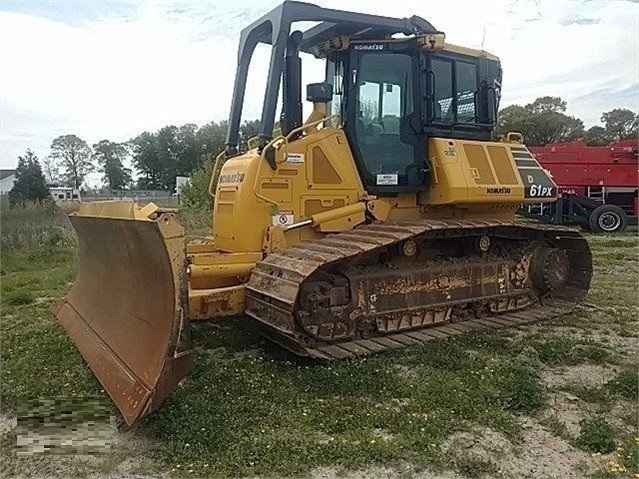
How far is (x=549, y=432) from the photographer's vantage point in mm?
3746

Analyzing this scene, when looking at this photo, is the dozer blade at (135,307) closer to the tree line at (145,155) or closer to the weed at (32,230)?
the weed at (32,230)

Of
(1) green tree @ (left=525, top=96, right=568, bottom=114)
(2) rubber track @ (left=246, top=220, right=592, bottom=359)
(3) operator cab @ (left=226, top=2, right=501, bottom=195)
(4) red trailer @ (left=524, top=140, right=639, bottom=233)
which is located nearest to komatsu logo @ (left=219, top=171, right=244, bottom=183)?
(3) operator cab @ (left=226, top=2, right=501, bottom=195)

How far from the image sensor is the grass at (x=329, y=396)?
135 inches

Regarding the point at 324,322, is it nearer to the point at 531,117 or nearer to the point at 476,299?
the point at 476,299

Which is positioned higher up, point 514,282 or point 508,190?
point 508,190

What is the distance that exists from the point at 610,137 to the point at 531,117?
21.6ft

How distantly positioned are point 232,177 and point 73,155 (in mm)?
46409

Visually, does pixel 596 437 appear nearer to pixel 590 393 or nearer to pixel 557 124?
pixel 590 393

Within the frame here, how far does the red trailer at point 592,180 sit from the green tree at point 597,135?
955 inches

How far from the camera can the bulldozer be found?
16.3 feet

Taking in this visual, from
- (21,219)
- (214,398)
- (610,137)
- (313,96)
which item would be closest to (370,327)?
(214,398)

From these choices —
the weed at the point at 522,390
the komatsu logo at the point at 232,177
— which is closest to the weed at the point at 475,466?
the weed at the point at 522,390

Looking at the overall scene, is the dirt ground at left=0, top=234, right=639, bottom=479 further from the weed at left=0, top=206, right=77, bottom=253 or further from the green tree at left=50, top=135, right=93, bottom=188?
the green tree at left=50, top=135, right=93, bottom=188

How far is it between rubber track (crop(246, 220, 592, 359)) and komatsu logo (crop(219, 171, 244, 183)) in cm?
83
